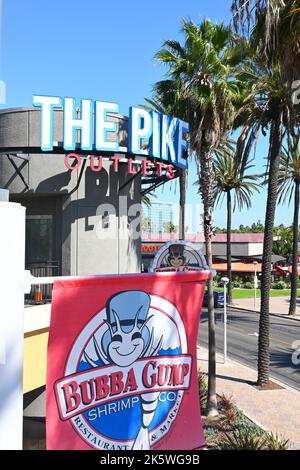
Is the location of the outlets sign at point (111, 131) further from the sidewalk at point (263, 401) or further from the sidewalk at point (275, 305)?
the sidewalk at point (275, 305)

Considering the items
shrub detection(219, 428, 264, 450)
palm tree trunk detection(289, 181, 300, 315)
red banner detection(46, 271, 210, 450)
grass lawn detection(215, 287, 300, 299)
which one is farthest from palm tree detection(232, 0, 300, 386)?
grass lawn detection(215, 287, 300, 299)

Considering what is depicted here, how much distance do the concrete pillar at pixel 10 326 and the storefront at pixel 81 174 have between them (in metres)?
9.83

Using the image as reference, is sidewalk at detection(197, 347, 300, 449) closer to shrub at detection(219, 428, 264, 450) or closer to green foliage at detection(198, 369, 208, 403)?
green foliage at detection(198, 369, 208, 403)

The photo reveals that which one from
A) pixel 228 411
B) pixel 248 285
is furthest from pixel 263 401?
pixel 248 285

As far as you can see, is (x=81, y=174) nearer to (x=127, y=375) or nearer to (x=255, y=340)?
(x=127, y=375)

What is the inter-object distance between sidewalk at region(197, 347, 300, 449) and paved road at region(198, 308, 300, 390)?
1374 millimetres

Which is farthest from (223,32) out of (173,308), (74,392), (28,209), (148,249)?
(148,249)

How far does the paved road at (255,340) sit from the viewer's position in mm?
23156

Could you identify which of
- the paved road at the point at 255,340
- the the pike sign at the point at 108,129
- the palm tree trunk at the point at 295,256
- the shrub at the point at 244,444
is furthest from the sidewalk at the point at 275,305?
the shrub at the point at 244,444

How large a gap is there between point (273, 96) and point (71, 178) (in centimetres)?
1017

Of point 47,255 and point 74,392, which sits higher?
point 47,255

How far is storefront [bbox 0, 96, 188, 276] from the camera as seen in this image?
1542cm

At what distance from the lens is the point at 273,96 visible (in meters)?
20.4

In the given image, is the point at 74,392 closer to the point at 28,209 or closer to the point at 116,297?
the point at 116,297
